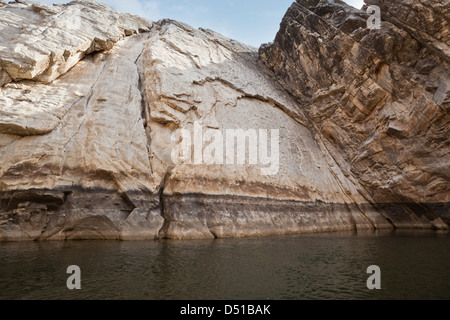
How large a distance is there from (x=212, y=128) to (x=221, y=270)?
1163 cm

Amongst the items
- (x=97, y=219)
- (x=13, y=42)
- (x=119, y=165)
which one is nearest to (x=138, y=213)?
(x=97, y=219)

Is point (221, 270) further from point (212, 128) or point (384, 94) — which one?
point (384, 94)

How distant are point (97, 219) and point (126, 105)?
7.28 metres

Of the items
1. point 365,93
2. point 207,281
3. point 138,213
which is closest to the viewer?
point 207,281

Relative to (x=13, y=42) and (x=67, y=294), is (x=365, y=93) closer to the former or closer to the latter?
(x=67, y=294)

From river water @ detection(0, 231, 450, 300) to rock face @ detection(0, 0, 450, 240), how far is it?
2770 mm

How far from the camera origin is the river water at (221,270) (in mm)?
6039

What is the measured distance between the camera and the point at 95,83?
690 inches

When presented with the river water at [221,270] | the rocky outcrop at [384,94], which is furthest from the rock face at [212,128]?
the river water at [221,270]

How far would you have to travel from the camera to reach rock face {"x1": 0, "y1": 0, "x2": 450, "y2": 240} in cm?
1346

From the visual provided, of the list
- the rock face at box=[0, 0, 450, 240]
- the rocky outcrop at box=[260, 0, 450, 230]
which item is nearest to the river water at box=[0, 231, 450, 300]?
the rock face at box=[0, 0, 450, 240]

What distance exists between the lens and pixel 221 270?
777cm

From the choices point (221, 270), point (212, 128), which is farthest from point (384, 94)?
point (221, 270)

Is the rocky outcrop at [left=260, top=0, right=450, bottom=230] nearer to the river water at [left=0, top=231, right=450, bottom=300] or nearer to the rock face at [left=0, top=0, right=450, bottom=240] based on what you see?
the rock face at [left=0, top=0, right=450, bottom=240]
